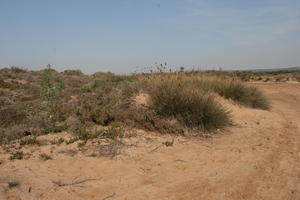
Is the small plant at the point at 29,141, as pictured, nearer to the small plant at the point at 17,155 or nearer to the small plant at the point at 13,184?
the small plant at the point at 17,155

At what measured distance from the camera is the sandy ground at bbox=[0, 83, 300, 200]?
293 centimetres

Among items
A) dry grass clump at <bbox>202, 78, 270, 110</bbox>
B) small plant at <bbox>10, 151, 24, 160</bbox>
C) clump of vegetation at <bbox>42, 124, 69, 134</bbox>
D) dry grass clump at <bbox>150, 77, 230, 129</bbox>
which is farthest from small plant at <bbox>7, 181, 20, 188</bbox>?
dry grass clump at <bbox>202, 78, 270, 110</bbox>

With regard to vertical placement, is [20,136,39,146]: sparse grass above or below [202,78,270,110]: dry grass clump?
below

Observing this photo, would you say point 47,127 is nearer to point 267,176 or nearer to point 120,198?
point 120,198

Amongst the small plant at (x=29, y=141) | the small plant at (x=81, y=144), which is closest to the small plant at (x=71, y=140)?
the small plant at (x=81, y=144)

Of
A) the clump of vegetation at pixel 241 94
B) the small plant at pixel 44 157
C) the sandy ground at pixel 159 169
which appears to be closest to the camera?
the sandy ground at pixel 159 169

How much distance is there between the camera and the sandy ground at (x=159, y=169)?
9.62 ft

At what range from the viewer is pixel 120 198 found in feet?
9.25

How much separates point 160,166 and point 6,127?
156 inches

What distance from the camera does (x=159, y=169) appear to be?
3.60 metres

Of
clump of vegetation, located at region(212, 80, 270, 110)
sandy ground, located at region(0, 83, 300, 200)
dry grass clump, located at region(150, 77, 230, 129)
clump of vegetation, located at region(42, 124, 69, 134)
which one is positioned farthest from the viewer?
clump of vegetation, located at region(212, 80, 270, 110)

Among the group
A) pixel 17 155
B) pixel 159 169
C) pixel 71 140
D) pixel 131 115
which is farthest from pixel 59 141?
pixel 159 169

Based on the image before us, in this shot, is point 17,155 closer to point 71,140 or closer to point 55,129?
point 71,140

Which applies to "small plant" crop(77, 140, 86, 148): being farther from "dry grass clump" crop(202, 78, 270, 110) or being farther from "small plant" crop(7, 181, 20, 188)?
"dry grass clump" crop(202, 78, 270, 110)
